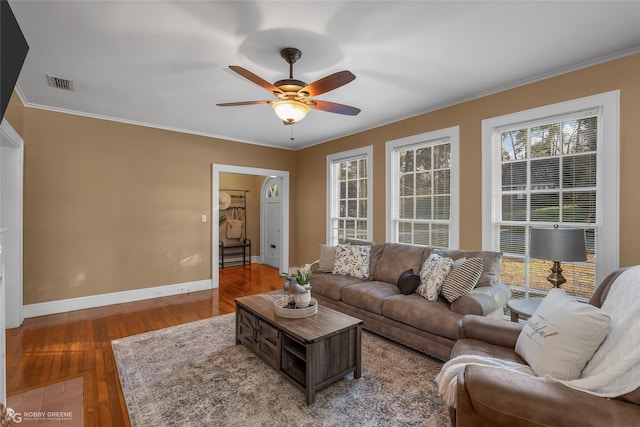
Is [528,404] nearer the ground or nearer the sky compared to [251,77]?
nearer the ground

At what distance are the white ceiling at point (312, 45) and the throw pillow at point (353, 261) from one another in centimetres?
192

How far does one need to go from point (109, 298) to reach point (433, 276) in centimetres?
441

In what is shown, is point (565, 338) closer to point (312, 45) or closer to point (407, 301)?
point (407, 301)

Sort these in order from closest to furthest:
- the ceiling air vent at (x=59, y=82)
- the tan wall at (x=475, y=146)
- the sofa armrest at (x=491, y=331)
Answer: the sofa armrest at (x=491, y=331) → the tan wall at (x=475, y=146) → the ceiling air vent at (x=59, y=82)

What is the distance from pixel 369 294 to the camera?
3.16m

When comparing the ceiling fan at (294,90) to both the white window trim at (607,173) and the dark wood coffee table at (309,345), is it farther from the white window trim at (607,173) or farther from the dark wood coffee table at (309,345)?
the white window trim at (607,173)

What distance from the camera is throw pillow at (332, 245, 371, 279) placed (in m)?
3.79

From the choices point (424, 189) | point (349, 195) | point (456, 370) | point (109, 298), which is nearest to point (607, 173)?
point (424, 189)

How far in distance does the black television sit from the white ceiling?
2.60 ft

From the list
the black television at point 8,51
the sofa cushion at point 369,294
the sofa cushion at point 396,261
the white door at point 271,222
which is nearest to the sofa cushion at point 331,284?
the sofa cushion at point 369,294

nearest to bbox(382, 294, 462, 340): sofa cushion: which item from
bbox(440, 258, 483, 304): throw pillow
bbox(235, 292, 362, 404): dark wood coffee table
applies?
bbox(440, 258, 483, 304): throw pillow

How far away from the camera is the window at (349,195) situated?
486cm

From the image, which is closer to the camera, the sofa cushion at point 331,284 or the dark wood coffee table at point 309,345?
the dark wood coffee table at point 309,345

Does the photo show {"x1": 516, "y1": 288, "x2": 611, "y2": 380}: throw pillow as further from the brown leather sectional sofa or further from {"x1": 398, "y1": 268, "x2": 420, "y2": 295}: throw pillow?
{"x1": 398, "y1": 268, "x2": 420, "y2": 295}: throw pillow
